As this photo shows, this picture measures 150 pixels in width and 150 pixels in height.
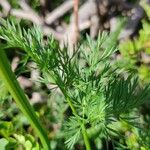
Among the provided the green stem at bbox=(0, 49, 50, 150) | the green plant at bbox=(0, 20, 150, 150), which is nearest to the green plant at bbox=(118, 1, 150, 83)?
the green plant at bbox=(0, 20, 150, 150)

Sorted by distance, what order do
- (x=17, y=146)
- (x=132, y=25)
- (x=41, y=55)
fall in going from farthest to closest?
(x=132, y=25) → (x=17, y=146) → (x=41, y=55)

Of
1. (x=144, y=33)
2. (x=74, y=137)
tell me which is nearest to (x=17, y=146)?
(x=74, y=137)

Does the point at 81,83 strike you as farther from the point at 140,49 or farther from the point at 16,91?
the point at 140,49

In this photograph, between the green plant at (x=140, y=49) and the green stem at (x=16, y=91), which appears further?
the green plant at (x=140, y=49)

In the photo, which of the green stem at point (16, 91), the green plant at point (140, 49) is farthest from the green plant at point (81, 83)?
the green plant at point (140, 49)

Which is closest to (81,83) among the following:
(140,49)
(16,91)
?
(16,91)

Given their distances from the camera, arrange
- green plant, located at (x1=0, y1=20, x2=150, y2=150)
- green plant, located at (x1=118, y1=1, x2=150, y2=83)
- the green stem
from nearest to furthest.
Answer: the green stem → green plant, located at (x1=0, y1=20, x2=150, y2=150) → green plant, located at (x1=118, y1=1, x2=150, y2=83)

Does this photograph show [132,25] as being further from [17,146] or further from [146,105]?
[17,146]

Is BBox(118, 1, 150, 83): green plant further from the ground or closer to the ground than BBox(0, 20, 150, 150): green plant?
further from the ground

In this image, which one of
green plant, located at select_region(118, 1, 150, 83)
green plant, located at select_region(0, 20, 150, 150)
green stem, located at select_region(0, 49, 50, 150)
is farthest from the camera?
green plant, located at select_region(118, 1, 150, 83)

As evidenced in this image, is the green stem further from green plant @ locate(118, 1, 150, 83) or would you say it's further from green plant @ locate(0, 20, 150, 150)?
green plant @ locate(118, 1, 150, 83)

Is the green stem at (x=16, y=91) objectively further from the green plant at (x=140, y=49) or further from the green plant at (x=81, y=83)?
the green plant at (x=140, y=49)
